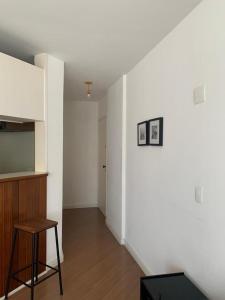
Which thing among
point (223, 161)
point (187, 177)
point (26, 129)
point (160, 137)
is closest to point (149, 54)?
point (160, 137)

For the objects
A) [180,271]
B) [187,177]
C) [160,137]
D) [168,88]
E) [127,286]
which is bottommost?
[127,286]

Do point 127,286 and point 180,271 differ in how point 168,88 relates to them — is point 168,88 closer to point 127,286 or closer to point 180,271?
point 180,271

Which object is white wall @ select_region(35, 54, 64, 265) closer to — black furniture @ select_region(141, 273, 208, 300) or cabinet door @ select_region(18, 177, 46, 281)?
cabinet door @ select_region(18, 177, 46, 281)

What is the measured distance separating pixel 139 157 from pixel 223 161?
152cm

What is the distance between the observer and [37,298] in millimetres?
2252

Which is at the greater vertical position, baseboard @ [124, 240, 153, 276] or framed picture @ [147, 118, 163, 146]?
framed picture @ [147, 118, 163, 146]

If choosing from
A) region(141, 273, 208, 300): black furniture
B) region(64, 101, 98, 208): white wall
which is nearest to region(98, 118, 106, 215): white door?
region(64, 101, 98, 208): white wall

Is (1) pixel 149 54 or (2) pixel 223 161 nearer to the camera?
(2) pixel 223 161

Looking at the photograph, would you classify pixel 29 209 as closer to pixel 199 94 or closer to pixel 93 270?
pixel 93 270

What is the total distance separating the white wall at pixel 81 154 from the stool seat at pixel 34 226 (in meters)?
3.14

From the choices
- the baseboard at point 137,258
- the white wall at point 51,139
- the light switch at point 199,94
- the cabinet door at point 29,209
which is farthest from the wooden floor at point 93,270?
the light switch at point 199,94

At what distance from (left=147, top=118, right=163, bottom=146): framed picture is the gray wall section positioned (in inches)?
71.5

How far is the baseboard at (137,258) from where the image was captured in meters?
2.66

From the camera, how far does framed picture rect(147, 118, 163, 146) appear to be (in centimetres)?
234
